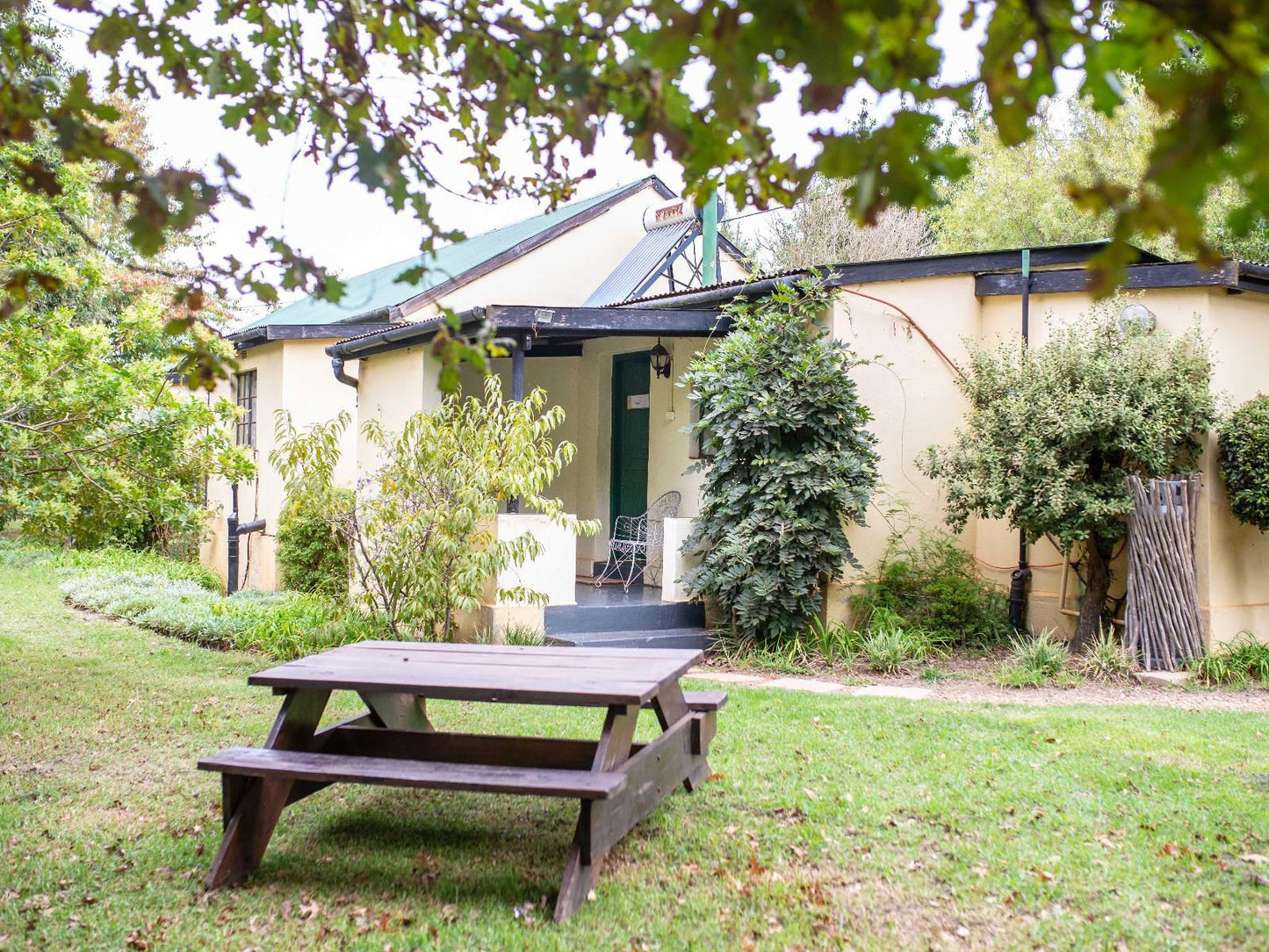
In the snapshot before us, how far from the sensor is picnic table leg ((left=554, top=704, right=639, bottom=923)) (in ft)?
11.3

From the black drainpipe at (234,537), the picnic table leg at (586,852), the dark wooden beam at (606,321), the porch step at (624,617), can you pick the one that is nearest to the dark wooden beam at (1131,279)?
the dark wooden beam at (606,321)

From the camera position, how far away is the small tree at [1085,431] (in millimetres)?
7660

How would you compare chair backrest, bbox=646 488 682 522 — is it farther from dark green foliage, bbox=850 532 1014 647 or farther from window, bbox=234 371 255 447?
window, bbox=234 371 255 447

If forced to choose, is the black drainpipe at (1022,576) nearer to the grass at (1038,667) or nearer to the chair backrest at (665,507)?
the grass at (1038,667)

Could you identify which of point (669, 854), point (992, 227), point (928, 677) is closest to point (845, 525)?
point (928, 677)

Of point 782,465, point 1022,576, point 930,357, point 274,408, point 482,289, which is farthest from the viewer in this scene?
point 482,289

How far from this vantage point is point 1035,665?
25.3 ft

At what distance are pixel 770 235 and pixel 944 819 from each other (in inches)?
901

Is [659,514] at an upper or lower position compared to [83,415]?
lower

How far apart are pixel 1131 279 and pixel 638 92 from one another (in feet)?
24.2

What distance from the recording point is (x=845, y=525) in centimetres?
899

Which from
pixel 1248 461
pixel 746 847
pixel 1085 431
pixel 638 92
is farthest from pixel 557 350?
pixel 638 92

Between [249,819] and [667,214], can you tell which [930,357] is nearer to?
[667,214]

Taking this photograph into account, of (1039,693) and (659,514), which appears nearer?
(1039,693)
